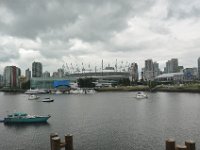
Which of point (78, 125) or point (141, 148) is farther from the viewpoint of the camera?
point (78, 125)

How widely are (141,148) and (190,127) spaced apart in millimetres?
21738

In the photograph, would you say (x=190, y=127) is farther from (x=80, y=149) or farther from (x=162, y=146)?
(x=80, y=149)

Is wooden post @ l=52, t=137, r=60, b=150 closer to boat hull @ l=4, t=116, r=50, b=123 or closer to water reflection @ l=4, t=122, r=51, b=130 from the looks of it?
water reflection @ l=4, t=122, r=51, b=130

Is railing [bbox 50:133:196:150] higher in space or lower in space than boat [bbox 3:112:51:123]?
higher

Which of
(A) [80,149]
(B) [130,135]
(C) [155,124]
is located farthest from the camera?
(C) [155,124]

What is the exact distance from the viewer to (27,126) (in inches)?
2625

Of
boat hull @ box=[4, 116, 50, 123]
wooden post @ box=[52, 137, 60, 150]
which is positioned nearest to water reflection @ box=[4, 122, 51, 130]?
boat hull @ box=[4, 116, 50, 123]

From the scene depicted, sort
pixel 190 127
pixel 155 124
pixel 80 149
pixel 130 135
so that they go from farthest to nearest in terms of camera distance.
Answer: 1. pixel 155 124
2. pixel 190 127
3. pixel 130 135
4. pixel 80 149

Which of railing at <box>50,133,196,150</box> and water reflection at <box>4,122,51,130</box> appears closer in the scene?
railing at <box>50,133,196,150</box>

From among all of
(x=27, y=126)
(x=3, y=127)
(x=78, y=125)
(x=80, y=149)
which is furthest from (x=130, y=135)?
(x=3, y=127)

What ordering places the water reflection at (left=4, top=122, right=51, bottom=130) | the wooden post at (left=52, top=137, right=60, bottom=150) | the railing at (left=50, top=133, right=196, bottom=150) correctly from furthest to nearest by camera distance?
1. the water reflection at (left=4, top=122, right=51, bottom=130)
2. the wooden post at (left=52, top=137, right=60, bottom=150)
3. the railing at (left=50, top=133, right=196, bottom=150)

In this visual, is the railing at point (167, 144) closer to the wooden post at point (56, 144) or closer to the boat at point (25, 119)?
the wooden post at point (56, 144)

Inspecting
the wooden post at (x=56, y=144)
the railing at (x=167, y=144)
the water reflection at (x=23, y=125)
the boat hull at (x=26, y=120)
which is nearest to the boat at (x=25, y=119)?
the boat hull at (x=26, y=120)

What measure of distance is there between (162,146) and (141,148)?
3.64 metres
